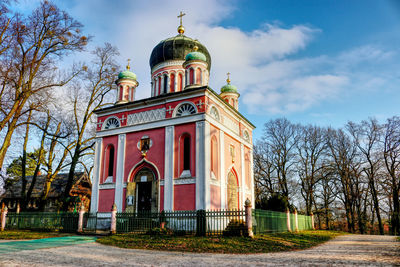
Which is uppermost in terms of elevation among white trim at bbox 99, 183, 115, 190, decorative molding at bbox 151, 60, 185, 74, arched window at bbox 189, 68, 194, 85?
decorative molding at bbox 151, 60, 185, 74

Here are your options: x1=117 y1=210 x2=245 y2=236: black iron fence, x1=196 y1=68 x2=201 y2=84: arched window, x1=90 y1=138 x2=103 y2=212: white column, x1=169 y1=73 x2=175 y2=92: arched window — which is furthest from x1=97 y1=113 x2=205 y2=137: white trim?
x1=117 y1=210 x2=245 y2=236: black iron fence

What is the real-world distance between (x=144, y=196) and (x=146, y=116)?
15.7 ft

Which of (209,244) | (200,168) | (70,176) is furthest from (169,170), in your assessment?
(70,176)

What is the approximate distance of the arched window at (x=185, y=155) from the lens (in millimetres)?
16750

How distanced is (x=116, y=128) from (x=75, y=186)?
1369cm

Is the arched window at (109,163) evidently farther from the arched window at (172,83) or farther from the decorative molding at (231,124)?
the decorative molding at (231,124)

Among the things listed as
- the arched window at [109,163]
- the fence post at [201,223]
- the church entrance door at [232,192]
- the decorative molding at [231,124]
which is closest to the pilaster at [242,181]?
the church entrance door at [232,192]

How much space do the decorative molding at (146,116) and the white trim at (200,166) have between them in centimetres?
275

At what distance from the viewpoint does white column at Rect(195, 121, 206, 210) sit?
50.8 ft

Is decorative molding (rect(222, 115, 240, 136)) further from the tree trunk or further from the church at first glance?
the tree trunk

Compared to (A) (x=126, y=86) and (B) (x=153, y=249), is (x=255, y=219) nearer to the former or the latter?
(B) (x=153, y=249)

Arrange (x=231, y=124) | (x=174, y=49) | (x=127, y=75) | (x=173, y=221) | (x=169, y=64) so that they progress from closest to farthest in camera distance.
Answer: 1. (x=173, y=221)
2. (x=231, y=124)
3. (x=127, y=75)
4. (x=169, y=64)
5. (x=174, y=49)

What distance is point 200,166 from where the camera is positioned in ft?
52.4

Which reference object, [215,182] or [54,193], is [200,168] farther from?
[54,193]
